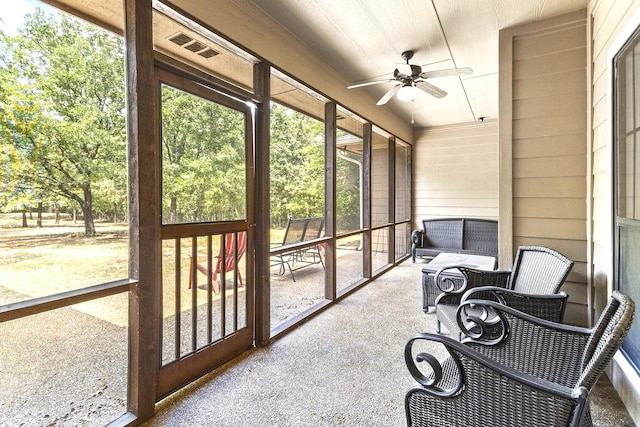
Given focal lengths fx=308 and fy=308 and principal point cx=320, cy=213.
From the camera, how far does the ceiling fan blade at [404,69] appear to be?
3158 mm

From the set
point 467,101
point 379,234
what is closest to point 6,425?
point 379,234

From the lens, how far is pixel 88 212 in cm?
173

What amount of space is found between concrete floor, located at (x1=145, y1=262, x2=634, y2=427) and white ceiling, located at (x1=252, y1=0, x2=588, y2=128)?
296 centimetres

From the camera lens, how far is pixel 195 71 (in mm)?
2170

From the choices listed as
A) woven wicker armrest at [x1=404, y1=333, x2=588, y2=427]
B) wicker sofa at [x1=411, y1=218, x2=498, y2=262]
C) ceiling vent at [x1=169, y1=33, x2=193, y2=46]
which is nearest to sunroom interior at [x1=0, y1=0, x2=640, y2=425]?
ceiling vent at [x1=169, y1=33, x2=193, y2=46]

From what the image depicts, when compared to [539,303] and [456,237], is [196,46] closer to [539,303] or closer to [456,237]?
[539,303]

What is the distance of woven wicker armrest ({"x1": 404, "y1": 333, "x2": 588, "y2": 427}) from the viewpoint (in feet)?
3.43

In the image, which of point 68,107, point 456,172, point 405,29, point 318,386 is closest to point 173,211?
point 68,107

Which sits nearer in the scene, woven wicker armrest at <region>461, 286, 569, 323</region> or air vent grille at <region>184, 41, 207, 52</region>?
woven wicker armrest at <region>461, 286, 569, 323</region>

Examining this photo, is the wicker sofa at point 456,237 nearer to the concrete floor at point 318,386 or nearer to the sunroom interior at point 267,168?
the sunroom interior at point 267,168

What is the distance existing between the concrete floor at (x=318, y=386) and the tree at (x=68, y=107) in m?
1.32

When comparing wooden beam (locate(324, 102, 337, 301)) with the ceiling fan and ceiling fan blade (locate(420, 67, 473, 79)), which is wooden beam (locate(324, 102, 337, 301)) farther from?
ceiling fan blade (locate(420, 67, 473, 79))

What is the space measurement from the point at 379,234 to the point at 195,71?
488 cm

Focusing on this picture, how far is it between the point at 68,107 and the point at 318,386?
7.53 feet
